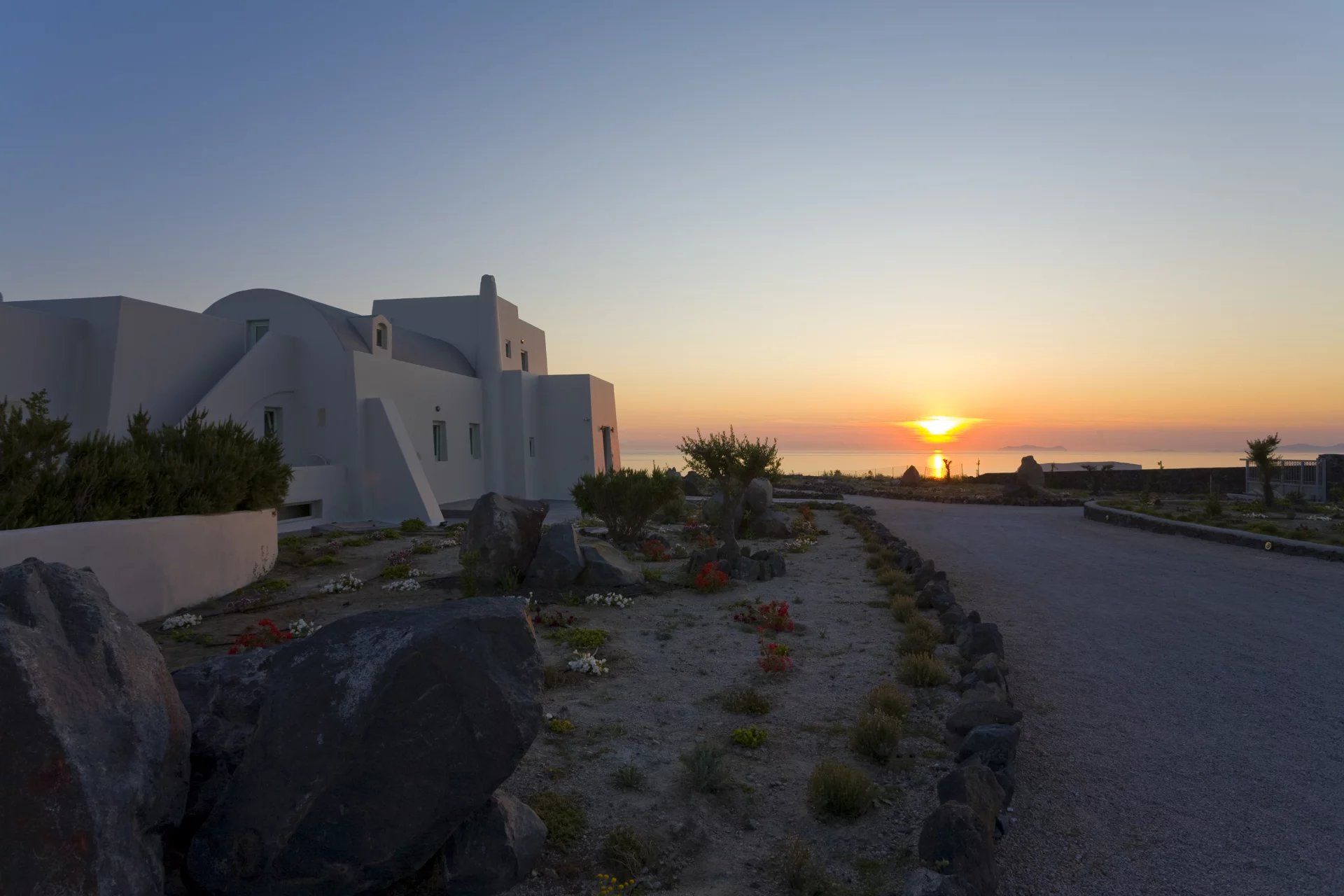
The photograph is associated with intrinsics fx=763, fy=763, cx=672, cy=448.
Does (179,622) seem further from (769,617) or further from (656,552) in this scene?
(656,552)

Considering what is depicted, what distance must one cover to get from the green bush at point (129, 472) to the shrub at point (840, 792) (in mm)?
10529

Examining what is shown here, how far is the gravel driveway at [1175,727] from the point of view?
14.9 feet

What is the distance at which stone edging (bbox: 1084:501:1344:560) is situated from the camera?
1517 cm

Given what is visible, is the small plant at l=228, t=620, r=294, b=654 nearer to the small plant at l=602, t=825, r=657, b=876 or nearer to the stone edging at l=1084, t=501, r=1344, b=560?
the small plant at l=602, t=825, r=657, b=876

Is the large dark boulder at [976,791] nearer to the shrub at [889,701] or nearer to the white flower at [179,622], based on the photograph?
the shrub at [889,701]

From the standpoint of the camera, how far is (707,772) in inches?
220

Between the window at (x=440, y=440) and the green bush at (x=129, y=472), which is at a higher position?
the window at (x=440, y=440)

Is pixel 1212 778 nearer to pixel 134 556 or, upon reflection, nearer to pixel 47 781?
pixel 47 781

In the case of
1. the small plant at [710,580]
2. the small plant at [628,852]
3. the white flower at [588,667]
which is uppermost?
the small plant at [710,580]

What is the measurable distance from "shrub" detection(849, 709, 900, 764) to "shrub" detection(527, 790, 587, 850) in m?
2.39

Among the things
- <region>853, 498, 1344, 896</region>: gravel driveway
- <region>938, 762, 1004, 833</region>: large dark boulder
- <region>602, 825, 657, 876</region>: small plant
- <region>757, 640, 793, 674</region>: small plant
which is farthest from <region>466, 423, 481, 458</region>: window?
<region>938, 762, 1004, 833</region>: large dark boulder

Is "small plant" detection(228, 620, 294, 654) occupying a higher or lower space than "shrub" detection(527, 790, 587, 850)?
higher

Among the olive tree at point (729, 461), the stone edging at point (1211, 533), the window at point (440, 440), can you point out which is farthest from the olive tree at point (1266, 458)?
the window at point (440, 440)

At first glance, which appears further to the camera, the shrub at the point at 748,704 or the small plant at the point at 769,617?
the small plant at the point at 769,617
